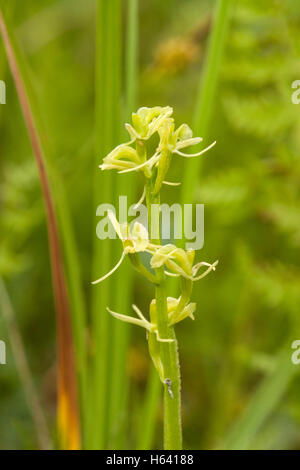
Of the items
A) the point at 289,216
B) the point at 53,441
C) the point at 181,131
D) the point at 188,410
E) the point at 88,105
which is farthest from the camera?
the point at 88,105

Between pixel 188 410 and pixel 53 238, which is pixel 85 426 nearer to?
pixel 53 238

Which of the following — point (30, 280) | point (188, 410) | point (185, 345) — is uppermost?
point (30, 280)

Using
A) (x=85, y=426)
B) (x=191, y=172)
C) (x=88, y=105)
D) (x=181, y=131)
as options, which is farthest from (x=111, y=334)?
(x=88, y=105)

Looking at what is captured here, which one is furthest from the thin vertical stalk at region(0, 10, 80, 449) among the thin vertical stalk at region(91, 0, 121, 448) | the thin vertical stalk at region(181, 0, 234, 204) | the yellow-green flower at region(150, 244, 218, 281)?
the yellow-green flower at region(150, 244, 218, 281)

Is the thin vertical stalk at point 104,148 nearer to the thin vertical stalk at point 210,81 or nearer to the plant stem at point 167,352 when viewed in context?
the thin vertical stalk at point 210,81

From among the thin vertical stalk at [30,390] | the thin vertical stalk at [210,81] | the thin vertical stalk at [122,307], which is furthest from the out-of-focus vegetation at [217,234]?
the thin vertical stalk at [210,81]
